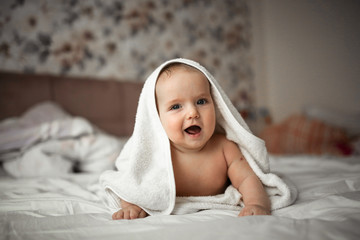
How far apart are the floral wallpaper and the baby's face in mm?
1589

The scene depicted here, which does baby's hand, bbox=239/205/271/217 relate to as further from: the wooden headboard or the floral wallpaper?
the floral wallpaper

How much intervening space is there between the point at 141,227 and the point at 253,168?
41cm

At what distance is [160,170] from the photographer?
0.77 metres

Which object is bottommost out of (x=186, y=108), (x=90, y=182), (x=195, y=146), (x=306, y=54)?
(x=90, y=182)

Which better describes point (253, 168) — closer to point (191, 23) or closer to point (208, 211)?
point (208, 211)

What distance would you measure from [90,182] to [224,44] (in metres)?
2.36

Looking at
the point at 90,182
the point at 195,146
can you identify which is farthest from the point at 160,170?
the point at 90,182

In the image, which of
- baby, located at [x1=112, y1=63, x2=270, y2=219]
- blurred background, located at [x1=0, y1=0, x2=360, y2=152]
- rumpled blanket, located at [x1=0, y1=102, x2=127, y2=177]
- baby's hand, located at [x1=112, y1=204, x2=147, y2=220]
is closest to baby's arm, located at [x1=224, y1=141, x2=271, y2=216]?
baby, located at [x1=112, y1=63, x2=270, y2=219]

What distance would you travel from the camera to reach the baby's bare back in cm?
83

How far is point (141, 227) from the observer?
0.58 meters

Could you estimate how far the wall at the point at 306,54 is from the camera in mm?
2520

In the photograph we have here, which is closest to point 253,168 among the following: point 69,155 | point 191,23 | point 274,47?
point 69,155

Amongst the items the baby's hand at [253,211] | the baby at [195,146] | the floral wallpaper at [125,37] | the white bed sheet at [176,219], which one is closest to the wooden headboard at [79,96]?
the floral wallpaper at [125,37]

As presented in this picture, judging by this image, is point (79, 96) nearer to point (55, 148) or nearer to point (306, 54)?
point (55, 148)
